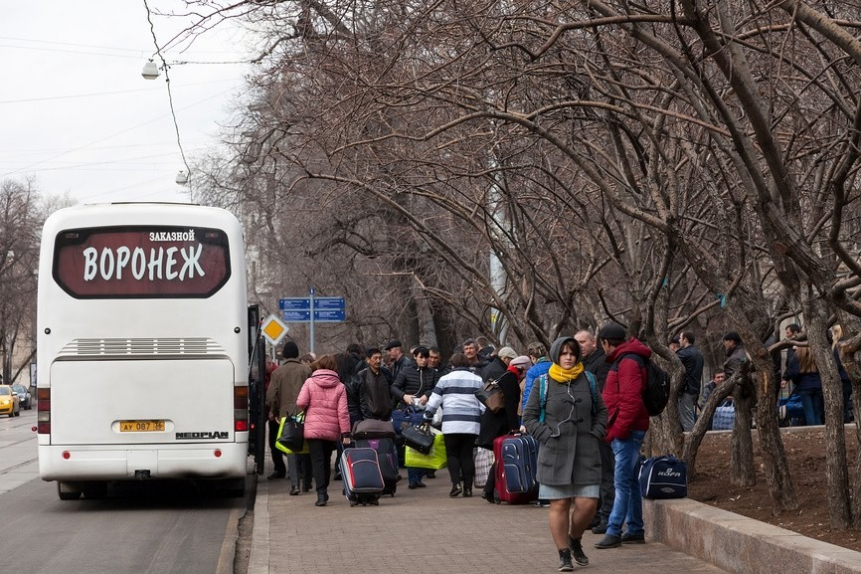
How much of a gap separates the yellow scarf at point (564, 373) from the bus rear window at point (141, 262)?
6356mm

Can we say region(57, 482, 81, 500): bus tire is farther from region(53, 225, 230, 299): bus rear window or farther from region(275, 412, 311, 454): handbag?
region(53, 225, 230, 299): bus rear window

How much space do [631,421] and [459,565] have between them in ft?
5.89

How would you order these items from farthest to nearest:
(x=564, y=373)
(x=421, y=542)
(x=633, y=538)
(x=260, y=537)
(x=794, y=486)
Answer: (x=794, y=486)
(x=260, y=537)
(x=421, y=542)
(x=633, y=538)
(x=564, y=373)

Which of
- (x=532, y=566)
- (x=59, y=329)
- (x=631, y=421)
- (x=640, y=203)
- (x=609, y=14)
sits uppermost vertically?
(x=609, y=14)

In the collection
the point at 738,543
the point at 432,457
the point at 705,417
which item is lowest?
the point at 738,543

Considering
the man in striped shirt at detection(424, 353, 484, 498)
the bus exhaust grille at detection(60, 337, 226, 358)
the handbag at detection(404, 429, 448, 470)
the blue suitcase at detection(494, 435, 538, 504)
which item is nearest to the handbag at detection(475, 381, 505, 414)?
the blue suitcase at detection(494, 435, 538, 504)

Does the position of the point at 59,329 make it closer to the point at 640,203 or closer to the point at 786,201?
the point at 640,203

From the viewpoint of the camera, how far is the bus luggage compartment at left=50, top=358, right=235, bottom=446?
48.6 ft

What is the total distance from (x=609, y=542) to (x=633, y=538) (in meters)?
0.33

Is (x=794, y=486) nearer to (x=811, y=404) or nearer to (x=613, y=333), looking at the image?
(x=613, y=333)

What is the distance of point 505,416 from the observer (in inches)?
595

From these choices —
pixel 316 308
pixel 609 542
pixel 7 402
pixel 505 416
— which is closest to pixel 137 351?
pixel 505 416

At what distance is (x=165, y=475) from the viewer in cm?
1499

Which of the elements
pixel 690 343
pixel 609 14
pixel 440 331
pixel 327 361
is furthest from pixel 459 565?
pixel 440 331
